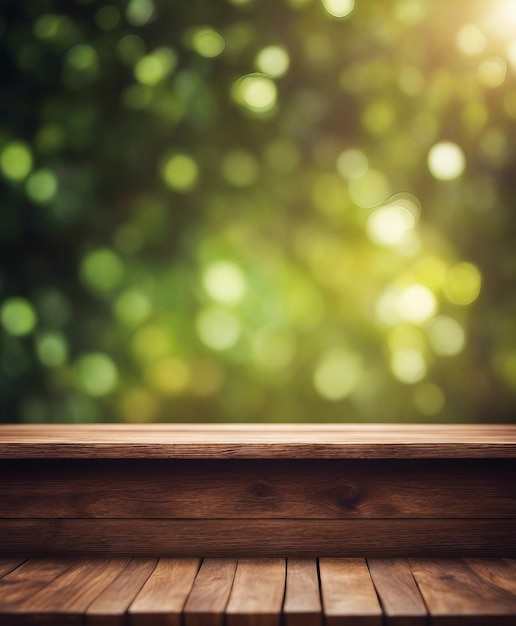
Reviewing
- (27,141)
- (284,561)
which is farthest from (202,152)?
(284,561)

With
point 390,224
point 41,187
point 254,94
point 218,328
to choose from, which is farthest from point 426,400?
point 41,187

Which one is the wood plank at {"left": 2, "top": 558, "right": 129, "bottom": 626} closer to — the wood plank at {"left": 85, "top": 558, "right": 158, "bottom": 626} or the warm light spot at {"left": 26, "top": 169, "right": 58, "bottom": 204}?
the wood plank at {"left": 85, "top": 558, "right": 158, "bottom": 626}

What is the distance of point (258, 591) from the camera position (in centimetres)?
102

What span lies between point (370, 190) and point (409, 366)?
61 cm

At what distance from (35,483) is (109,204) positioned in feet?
3.65

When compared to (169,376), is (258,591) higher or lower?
lower

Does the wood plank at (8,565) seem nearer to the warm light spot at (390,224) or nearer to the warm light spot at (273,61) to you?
the warm light spot at (390,224)

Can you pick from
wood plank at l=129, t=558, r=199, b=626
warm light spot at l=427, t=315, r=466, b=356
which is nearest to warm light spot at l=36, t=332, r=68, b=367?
wood plank at l=129, t=558, r=199, b=626

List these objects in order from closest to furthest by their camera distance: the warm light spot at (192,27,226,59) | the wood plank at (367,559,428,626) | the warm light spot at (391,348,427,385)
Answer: the wood plank at (367,559,428,626) → the warm light spot at (391,348,427,385) → the warm light spot at (192,27,226,59)

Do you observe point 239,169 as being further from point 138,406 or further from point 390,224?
point 138,406

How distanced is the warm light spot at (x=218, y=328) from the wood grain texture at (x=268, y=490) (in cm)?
83

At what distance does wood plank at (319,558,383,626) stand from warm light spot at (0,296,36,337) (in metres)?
1.30

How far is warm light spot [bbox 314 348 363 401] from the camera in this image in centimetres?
201

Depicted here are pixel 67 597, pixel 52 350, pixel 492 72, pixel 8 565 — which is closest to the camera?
pixel 67 597
